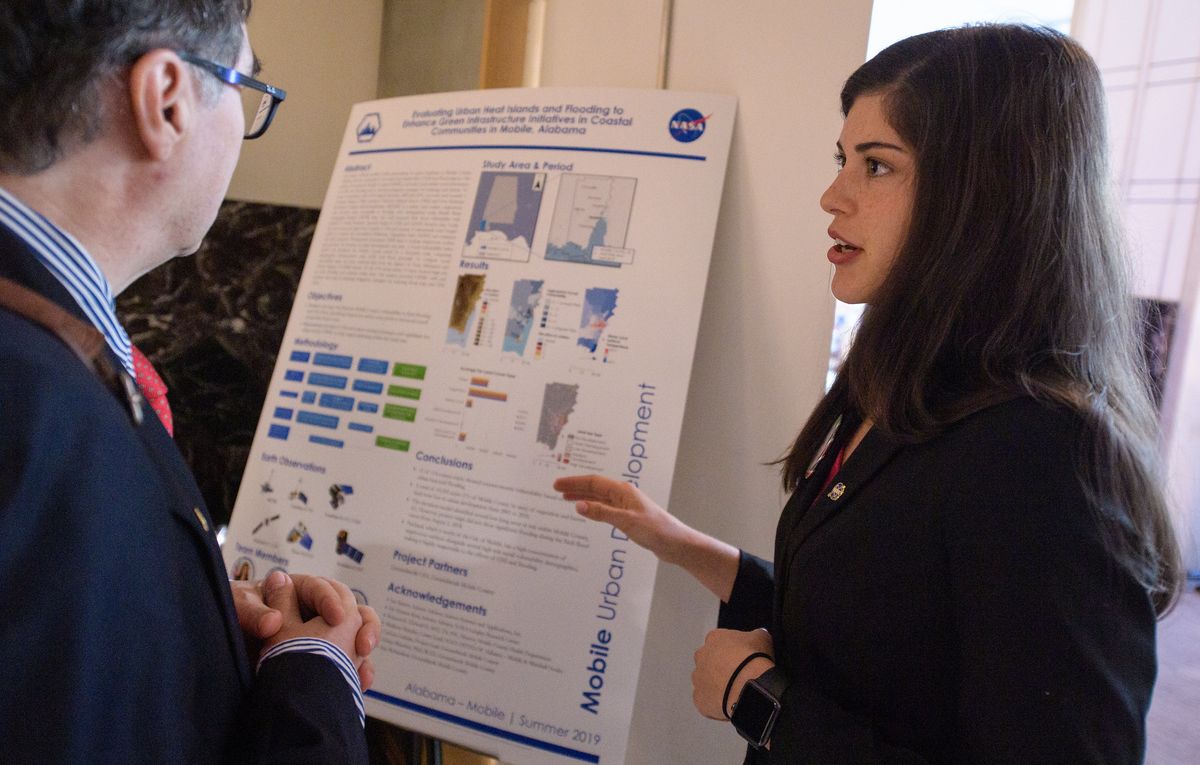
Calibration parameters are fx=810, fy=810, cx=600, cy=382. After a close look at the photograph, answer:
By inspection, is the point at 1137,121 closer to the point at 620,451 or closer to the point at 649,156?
the point at 649,156

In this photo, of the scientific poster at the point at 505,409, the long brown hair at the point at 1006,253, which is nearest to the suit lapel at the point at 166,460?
the long brown hair at the point at 1006,253

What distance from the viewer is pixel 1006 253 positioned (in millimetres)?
1054

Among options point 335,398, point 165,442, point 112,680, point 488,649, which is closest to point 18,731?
point 112,680

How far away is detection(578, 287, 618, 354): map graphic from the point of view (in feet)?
6.84

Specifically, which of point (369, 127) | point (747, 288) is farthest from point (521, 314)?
point (369, 127)

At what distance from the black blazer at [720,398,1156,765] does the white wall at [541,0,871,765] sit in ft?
3.38

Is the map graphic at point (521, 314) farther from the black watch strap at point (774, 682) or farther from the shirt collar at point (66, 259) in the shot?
the shirt collar at point (66, 259)

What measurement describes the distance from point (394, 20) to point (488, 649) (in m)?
2.73

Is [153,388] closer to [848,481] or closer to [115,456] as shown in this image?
[115,456]

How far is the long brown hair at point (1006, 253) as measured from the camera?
3.36ft

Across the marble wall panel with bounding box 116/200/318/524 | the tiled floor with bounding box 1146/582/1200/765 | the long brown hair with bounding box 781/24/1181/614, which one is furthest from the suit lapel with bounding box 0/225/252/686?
the marble wall panel with bounding box 116/200/318/524

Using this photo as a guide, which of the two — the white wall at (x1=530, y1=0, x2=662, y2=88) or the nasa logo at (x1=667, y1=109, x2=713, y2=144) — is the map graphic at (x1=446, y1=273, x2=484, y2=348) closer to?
the nasa logo at (x1=667, y1=109, x2=713, y2=144)

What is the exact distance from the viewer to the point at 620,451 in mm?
2023

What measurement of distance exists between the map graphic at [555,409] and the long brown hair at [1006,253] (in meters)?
1.04
